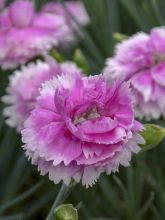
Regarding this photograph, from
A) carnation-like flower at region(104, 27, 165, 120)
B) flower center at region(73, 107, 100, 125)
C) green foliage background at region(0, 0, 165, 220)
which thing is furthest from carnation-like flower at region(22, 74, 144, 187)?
green foliage background at region(0, 0, 165, 220)

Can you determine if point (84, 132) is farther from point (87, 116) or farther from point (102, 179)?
point (102, 179)

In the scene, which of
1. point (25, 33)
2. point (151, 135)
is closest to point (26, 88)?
point (25, 33)

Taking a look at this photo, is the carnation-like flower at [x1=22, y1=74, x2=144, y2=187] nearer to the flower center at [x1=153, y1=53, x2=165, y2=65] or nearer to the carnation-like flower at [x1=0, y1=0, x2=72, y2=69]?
the flower center at [x1=153, y1=53, x2=165, y2=65]

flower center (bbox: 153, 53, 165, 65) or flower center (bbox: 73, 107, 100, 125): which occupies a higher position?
flower center (bbox: 73, 107, 100, 125)

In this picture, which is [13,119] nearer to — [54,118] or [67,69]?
[67,69]

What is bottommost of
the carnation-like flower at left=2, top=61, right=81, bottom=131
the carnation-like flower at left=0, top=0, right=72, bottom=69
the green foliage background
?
the green foliage background

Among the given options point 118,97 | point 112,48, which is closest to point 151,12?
point 112,48

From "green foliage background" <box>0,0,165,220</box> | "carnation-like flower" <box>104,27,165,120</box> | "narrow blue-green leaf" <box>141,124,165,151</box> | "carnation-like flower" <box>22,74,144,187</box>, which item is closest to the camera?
"carnation-like flower" <box>22,74,144,187</box>
